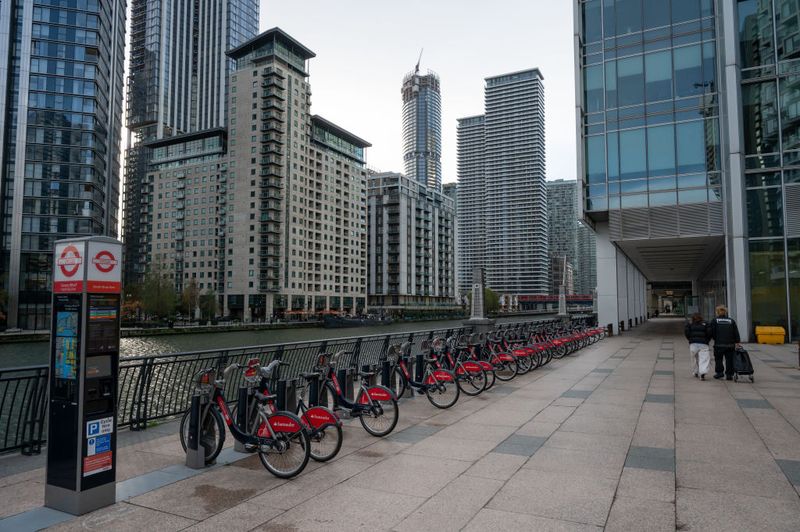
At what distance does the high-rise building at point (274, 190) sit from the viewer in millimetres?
95688

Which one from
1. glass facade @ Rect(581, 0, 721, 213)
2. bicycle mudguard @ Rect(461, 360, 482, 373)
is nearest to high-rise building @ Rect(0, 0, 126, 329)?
glass facade @ Rect(581, 0, 721, 213)

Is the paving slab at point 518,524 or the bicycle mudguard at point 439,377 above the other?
the bicycle mudguard at point 439,377

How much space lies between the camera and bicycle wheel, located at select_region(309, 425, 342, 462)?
6.32 meters

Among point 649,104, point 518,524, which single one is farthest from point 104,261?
point 649,104

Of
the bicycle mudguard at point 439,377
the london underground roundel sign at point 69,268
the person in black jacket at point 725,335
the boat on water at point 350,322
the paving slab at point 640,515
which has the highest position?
the london underground roundel sign at point 69,268

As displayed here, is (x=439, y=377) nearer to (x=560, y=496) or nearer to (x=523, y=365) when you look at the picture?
(x=560, y=496)

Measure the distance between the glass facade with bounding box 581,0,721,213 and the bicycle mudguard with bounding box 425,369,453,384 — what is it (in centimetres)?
2278

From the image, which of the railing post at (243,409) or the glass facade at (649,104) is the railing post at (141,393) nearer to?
the railing post at (243,409)

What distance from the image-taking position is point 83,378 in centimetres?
488

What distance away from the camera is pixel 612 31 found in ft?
99.1

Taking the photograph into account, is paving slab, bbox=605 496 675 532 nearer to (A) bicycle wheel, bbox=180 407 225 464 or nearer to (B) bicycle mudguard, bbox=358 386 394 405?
(B) bicycle mudguard, bbox=358 386 394 405

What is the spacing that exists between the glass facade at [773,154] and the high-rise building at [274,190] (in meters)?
79.6

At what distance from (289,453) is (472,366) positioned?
597cm

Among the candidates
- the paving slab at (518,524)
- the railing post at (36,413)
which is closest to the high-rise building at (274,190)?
the railing post at (36,413)
